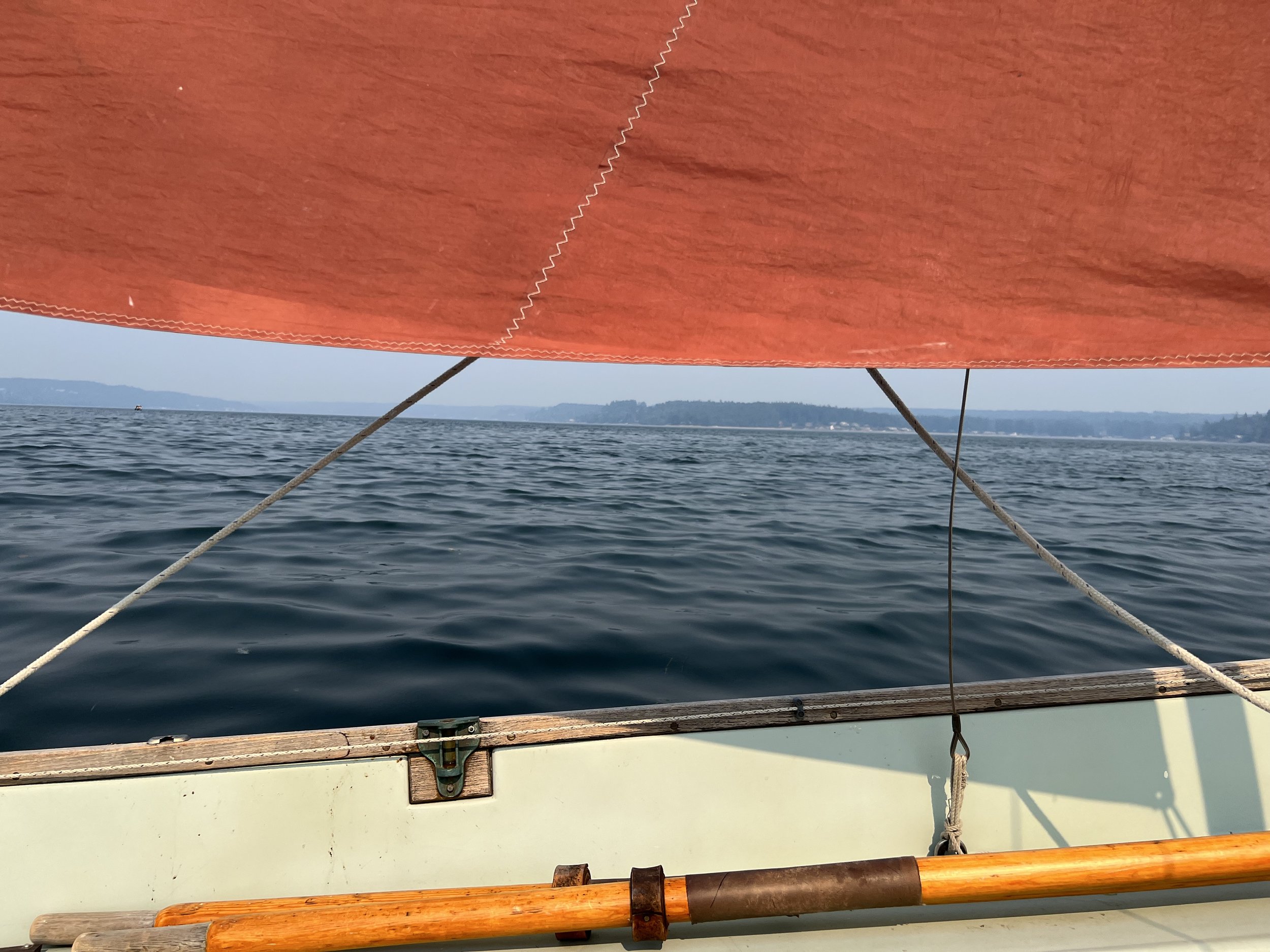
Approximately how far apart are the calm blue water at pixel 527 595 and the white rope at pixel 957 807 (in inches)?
89.4

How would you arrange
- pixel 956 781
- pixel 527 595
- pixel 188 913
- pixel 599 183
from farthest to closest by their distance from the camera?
1. pixel 527 595
2. pixel 956 781
3. pixel 188 913
4. pixel 599 183

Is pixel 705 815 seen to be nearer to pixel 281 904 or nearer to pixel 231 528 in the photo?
pixel 281 904

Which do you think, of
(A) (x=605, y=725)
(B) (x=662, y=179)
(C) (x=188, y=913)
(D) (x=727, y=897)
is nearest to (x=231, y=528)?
(C) (x=188, y=913)

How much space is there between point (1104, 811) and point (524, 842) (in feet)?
7.08

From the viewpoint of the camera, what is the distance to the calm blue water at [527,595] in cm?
481

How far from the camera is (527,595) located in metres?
7.18

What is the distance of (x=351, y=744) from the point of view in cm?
263

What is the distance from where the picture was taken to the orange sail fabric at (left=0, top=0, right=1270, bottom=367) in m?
1.67

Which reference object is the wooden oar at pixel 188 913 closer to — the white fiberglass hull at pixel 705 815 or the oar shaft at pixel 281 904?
the oar shaft at pixel 281 904

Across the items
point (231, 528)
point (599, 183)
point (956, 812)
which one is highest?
point (599, 183)

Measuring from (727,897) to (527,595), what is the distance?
17.5 feet

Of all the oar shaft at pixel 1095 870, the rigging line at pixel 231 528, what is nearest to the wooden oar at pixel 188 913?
the rigging line at pixel 231 528

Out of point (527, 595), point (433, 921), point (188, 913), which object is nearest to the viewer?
point (433, 921)

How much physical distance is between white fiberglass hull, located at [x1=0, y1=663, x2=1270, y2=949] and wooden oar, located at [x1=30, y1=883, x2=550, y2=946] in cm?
13
